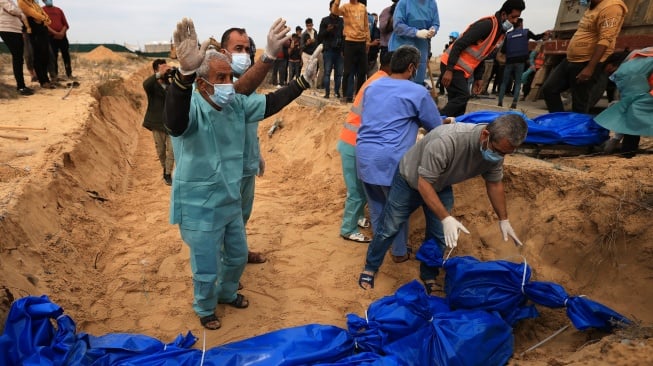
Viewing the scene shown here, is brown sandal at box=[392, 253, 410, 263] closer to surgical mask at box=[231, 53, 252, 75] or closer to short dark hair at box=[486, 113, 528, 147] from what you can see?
short dark hair at box=[486, 113, 528, 147]

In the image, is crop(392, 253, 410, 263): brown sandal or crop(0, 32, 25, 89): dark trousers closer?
crop(392, 253, 410, 263): brown sandal

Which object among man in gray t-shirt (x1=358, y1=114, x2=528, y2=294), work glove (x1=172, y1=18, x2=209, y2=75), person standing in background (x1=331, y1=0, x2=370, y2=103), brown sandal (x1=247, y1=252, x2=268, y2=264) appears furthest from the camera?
person standing in background (x1=331, y1=0, x2=370, y2=103)

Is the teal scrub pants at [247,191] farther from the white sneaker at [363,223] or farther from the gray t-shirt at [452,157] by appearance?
the white sneaker at [363,223]

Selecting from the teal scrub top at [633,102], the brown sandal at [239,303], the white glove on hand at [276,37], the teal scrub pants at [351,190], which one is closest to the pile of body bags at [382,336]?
the brown sandal at [239,303]

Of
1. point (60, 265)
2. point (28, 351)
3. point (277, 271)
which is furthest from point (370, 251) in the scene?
point (60, 265)

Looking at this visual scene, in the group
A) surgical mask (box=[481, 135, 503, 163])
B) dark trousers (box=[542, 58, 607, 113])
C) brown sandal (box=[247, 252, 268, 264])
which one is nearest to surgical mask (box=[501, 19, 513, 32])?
dark trousers (box=[542, 58, 607, 113])

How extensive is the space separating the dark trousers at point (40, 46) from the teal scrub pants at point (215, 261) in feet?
23.2

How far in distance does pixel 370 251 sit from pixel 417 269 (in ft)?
1.97

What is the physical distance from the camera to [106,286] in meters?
3.14

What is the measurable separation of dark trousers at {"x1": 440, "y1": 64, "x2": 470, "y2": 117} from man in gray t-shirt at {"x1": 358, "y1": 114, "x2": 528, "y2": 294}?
182cm

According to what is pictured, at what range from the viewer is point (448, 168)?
254 centimetres

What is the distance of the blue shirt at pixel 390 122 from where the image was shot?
117 inches

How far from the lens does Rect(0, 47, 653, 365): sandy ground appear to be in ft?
8.77

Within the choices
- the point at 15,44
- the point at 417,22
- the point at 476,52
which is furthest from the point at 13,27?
the point at 476,52
